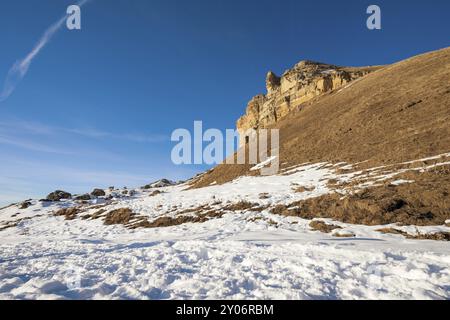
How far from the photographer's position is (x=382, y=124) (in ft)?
90.3

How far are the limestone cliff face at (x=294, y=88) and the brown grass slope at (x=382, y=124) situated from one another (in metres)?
18.9

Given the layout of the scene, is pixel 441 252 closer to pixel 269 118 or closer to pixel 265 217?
pixel 265 217

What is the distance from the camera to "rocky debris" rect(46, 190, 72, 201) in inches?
1820

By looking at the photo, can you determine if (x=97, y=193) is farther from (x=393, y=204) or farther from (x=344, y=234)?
(x=393, y=204)

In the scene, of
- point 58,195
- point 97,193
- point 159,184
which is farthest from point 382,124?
point 159,184

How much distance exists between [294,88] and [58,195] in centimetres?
6238

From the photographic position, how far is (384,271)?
6.29 meters

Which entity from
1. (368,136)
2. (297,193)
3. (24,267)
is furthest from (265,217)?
(368,136)

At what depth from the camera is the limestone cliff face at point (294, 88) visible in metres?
64.0

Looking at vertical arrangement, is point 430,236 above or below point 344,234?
above

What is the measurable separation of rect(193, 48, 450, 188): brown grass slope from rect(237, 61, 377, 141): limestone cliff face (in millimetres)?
18901

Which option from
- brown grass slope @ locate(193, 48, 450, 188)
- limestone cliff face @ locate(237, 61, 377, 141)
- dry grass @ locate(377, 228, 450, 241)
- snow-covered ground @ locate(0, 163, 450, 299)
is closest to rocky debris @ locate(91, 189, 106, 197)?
brown grass slope @ locate(193, 48, 450, 188)

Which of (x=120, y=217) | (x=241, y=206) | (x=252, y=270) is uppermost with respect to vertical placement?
(x=241, y=206)

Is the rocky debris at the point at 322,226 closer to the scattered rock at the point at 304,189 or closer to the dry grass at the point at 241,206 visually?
the dry grass at the point at 241,206
